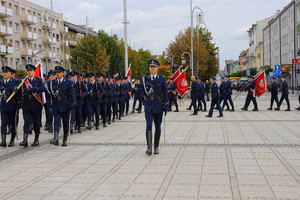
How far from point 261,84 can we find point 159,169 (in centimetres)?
1710

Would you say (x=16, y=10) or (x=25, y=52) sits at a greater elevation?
(x=16, y=10)

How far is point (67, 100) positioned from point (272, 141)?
522 cm

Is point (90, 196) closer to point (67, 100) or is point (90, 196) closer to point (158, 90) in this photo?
point (158, 90)

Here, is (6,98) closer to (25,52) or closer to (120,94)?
(120,94)

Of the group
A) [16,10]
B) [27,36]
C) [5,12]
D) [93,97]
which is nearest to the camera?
[93,97]

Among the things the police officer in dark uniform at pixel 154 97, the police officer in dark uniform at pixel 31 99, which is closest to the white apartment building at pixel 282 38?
the police officer in dark uniform at pixel 31 99

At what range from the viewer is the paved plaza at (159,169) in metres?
5.66

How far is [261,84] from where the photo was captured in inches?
907

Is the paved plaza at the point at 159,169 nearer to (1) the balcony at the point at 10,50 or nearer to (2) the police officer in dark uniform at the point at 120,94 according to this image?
(2) the police officer in dark uniform at the point at 120,94

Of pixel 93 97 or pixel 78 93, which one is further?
pixel 93 97

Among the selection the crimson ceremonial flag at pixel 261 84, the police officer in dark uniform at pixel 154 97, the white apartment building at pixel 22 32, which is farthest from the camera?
the white apartment building at pixel 22 32

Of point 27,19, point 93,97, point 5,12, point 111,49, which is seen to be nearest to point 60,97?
point 93,97

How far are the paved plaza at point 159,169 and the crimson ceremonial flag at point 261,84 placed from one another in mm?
11615

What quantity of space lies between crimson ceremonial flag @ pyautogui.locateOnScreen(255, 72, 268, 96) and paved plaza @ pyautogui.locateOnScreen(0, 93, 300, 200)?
1161 cm
